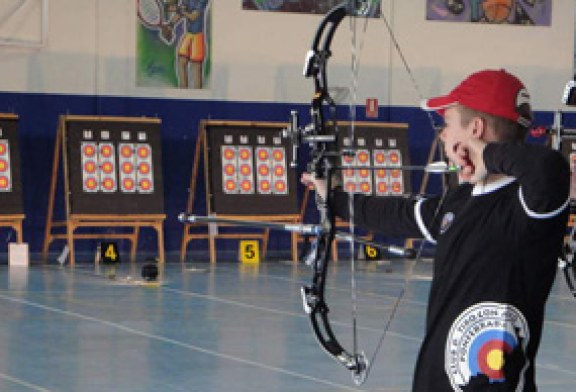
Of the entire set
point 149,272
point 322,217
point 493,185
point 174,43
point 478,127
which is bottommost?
point 149,272

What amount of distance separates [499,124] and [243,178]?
9.65m

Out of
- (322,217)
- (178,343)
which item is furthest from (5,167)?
(322,217)

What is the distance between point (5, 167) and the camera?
1138cm

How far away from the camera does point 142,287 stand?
9.45 m

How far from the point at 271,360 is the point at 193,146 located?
6.55 m

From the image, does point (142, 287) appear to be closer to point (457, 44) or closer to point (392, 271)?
point (392, 271)

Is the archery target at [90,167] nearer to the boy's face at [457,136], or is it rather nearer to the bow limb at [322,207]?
the bow limb at [322,207]

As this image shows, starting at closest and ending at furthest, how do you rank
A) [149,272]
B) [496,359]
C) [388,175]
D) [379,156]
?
1. [496,359]
2. [149,272]
3. [379,156]
4. [388,175]

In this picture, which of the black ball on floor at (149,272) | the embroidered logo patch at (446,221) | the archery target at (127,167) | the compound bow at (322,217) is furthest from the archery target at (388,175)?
the embroidered logo patch at (446,221)

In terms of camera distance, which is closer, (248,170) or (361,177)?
(248,170)

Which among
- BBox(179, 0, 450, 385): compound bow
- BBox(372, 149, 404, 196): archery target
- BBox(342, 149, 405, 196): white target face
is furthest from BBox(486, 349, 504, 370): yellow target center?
BBox(372, 149, 404, 196): archery target

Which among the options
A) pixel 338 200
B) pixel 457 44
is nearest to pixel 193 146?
pixel 457 44

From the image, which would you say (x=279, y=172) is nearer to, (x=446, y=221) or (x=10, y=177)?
(x=10, y=177)

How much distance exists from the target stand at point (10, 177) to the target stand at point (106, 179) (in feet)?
1.12
